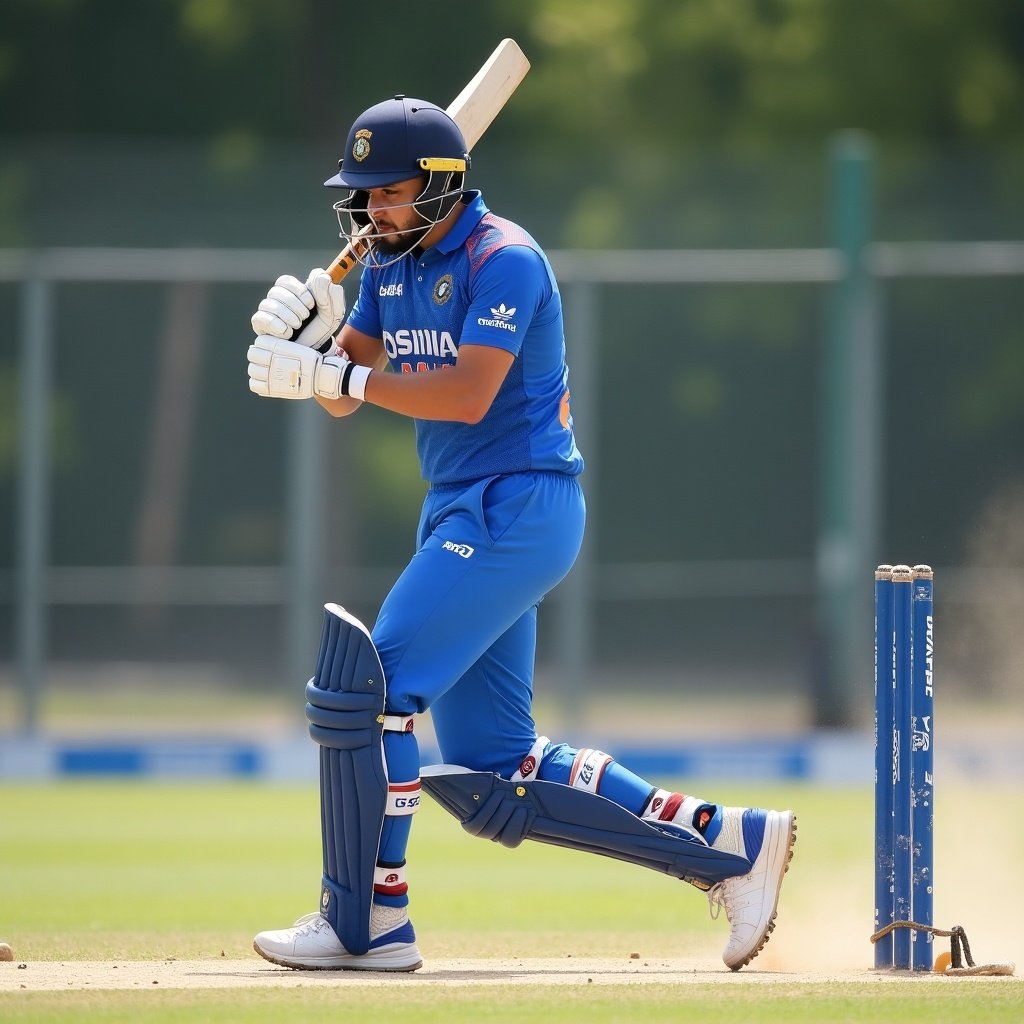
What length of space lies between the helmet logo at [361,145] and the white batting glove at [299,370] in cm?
53

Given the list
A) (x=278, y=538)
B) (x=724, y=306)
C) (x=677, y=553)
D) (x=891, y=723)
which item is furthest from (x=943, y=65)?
(x=891, y=723)

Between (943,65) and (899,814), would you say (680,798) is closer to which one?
(899,814)

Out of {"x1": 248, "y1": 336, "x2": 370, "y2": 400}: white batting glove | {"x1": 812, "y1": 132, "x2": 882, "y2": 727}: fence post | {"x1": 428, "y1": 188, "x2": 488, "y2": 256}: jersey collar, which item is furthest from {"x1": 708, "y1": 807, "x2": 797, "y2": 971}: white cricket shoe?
{"x1": 812, "y1": 132, "x2": 882, "y2": 727}: fence post

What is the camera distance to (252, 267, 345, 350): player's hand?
16.3ft

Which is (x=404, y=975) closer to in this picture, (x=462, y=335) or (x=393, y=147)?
(x=462, y=335)

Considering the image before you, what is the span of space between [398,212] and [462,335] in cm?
40

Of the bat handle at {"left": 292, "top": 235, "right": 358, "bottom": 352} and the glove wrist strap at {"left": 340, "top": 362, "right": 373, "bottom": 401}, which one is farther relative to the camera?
the bat handle at {"left": 292, "top": 235, "right": 358, "bottom": 352}

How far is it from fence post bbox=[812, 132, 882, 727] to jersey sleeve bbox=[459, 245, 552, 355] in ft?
25.8

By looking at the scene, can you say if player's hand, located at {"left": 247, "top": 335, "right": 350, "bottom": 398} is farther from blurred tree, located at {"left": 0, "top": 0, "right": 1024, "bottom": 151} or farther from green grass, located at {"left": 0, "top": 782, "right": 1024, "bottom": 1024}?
blurred tree, located at {"left": 0, "top": 0, "right": 1024, "bottom": 151}

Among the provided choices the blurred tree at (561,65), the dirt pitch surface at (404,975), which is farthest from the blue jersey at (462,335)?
the blurred tree at (561,65)

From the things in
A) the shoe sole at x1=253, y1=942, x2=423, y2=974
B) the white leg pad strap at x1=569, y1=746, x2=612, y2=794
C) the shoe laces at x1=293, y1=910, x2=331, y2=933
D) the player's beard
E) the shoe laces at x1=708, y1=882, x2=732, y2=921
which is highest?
the player's beard

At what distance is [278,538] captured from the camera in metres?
13.5

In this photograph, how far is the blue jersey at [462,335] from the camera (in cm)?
498

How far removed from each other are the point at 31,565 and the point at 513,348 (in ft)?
27.0
